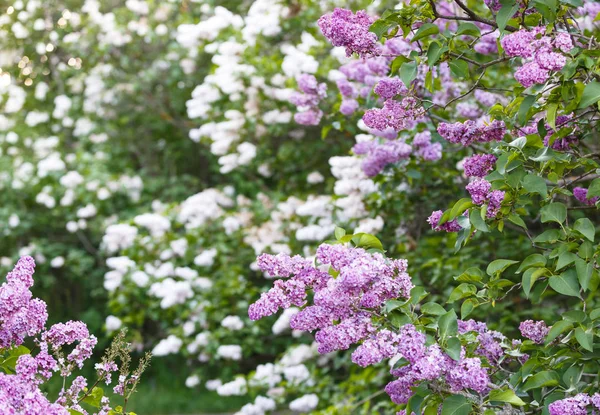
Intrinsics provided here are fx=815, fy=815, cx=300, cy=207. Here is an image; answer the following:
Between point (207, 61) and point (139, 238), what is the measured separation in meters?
2.26

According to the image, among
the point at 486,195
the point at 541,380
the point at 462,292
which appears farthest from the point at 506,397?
the point at 486,195

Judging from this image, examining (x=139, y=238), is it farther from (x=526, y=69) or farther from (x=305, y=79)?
(x=526, y=69)

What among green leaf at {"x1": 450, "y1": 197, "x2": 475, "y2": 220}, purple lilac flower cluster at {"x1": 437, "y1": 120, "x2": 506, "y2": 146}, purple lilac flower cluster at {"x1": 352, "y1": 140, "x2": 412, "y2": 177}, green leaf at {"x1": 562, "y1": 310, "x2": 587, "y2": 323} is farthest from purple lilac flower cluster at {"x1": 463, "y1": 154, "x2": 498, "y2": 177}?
purple lilac flower cluster at {"x1": 352, "y1": 140, "x2": 412, "y2": 177}

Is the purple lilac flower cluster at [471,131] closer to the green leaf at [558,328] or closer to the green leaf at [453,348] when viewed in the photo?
the green leaf at [558,328]

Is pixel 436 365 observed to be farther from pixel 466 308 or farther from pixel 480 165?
pixel 480 165

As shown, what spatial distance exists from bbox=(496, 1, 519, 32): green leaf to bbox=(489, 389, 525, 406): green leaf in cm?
92

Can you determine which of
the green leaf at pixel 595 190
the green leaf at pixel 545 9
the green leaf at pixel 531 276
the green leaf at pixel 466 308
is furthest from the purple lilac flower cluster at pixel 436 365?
the green leaf at pixel 545 9

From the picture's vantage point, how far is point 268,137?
625cm

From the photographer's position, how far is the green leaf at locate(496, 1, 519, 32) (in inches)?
83.8

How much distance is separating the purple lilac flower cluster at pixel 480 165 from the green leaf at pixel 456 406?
744 mm

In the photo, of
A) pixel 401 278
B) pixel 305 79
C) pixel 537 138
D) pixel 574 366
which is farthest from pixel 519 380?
pixel 305 79

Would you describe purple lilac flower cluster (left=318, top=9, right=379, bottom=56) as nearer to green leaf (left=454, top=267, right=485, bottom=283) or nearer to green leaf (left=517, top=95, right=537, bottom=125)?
green leaf (left=517, top=95, right=537, bottom=125)

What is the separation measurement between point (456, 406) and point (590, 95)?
827mm

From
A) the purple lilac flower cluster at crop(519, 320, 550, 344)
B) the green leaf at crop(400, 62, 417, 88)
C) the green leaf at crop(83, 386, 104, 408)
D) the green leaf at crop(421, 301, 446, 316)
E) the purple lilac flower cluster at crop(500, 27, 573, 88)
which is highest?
the purple lilac flower cluster at crop(500, 27, 573, 88)
